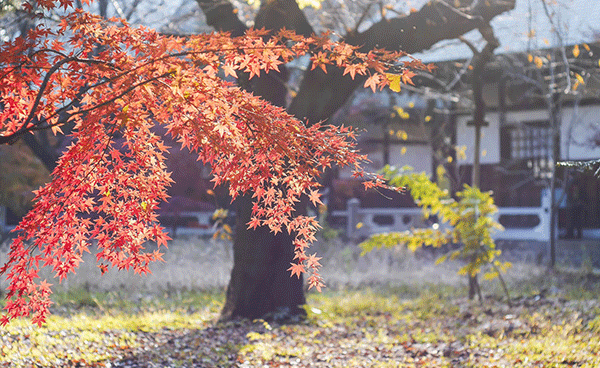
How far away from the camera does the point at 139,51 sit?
3344 millimetres

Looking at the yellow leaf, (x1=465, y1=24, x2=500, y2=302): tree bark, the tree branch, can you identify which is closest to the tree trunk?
the tree branch

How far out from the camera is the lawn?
543cm

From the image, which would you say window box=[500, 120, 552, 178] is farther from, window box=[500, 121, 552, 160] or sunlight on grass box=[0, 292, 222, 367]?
sunlight on grass box=[0, 292, 222, 367]

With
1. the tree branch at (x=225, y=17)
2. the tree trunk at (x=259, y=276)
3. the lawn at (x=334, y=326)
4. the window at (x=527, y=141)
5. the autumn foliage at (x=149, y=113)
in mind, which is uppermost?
the tree branch at (x=225, y=17)

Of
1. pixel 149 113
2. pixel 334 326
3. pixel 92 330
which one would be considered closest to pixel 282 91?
pixel 334 326

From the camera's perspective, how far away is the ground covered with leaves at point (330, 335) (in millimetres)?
5340

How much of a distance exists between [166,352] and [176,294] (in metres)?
3.66

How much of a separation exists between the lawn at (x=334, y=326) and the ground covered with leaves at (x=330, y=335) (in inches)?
0.6

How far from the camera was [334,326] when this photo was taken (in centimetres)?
720

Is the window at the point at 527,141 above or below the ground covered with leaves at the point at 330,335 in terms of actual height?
above

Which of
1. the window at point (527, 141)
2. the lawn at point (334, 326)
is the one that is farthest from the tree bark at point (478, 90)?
the window at point (527, 141)

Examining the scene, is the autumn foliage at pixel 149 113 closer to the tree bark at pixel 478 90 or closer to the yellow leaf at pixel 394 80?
the yellow leaf at pixel 394 80

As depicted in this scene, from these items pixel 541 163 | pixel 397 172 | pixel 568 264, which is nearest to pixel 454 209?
pixel 397 172

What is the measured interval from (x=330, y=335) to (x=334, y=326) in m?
0.46
